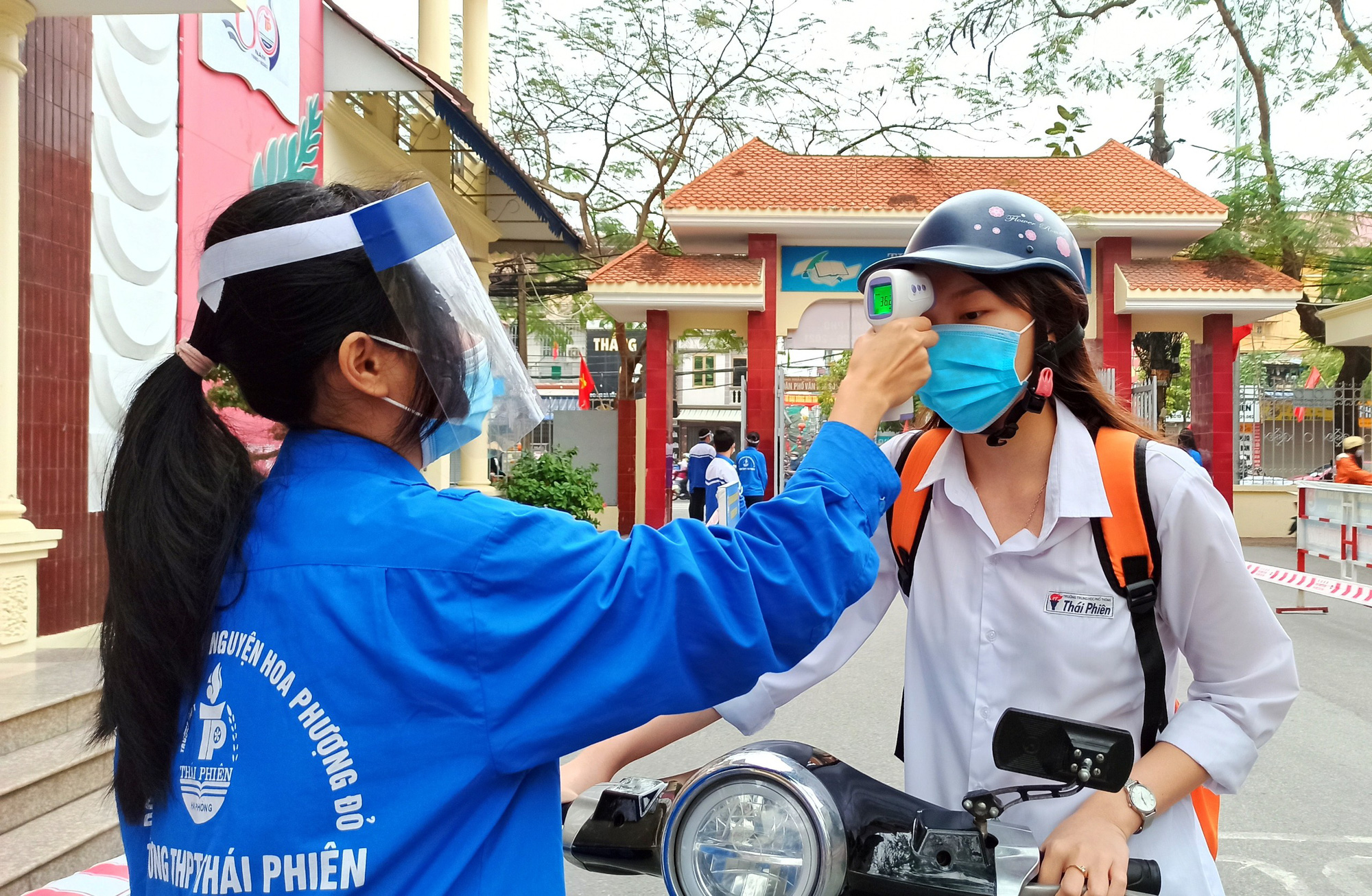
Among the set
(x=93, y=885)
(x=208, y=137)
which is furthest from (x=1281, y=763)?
(x=208, y=137)

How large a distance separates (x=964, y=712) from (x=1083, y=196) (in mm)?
15179

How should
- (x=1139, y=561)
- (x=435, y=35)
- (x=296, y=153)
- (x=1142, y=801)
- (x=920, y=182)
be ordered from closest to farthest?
(x=1142, y=801), (x=1139, y=561), (x=296, y=153), (x=435, y=35), (x=920, y=182)

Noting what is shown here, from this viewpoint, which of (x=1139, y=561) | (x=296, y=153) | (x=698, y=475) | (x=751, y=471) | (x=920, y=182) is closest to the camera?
(x=1139, y=561)

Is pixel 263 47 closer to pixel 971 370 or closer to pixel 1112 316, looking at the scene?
pixel 971 370

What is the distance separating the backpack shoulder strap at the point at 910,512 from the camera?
174cm

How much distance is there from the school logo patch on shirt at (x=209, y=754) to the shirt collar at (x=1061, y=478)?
3.56 feet

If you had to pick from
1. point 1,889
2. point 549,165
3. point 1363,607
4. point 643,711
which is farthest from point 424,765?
point 549,165

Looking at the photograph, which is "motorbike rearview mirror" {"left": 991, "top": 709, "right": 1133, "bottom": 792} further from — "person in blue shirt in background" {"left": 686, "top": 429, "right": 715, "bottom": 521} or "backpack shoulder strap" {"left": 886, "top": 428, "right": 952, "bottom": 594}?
"person in blue shirt in background" {"left": 686, "top": 429, "right": 715, "bottom": 521}

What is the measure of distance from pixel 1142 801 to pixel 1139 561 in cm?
33

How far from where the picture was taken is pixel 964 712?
5.28ft

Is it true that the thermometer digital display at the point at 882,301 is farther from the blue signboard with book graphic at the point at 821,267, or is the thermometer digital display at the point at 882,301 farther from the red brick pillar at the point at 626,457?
the red brick pillar at the point at 626,457

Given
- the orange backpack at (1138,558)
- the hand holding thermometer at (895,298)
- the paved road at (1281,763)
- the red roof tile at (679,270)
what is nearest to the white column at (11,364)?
the paved road at (1281,763)

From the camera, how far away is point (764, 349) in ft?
50.1

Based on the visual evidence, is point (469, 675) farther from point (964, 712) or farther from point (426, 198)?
point (964, 712)
